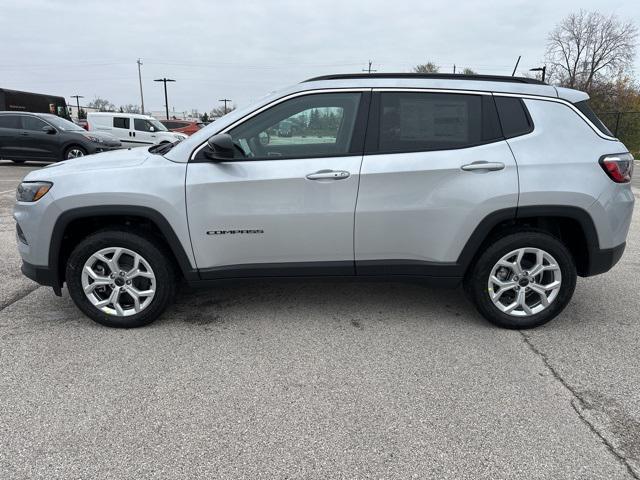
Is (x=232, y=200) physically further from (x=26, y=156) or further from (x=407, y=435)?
(x=26, y=156)

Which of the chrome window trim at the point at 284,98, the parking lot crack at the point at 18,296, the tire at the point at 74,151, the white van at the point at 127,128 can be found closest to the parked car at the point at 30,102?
the white van at the point at 127,128

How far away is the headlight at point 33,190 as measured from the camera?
11.2 ft

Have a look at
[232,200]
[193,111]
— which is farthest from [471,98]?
[193,111]

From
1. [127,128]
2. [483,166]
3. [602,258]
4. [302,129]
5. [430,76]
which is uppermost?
[430,76]

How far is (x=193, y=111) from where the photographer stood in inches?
4286

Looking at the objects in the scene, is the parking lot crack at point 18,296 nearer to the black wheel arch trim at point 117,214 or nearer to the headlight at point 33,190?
the black wheel arch trim at point 117,214

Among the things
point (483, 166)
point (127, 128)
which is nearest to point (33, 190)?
point (483, 166)

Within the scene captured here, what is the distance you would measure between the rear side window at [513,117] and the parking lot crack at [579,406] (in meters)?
1.50

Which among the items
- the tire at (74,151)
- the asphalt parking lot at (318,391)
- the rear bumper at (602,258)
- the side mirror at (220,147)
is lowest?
the asphalt parking lot at (318,391)

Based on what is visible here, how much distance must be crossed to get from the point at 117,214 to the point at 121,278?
487 millimetres

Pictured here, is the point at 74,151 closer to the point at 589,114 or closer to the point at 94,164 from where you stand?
the point at 94,164

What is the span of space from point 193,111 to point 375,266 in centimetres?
11320

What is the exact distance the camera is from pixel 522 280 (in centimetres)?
355

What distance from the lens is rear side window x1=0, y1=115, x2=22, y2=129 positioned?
1424cm
